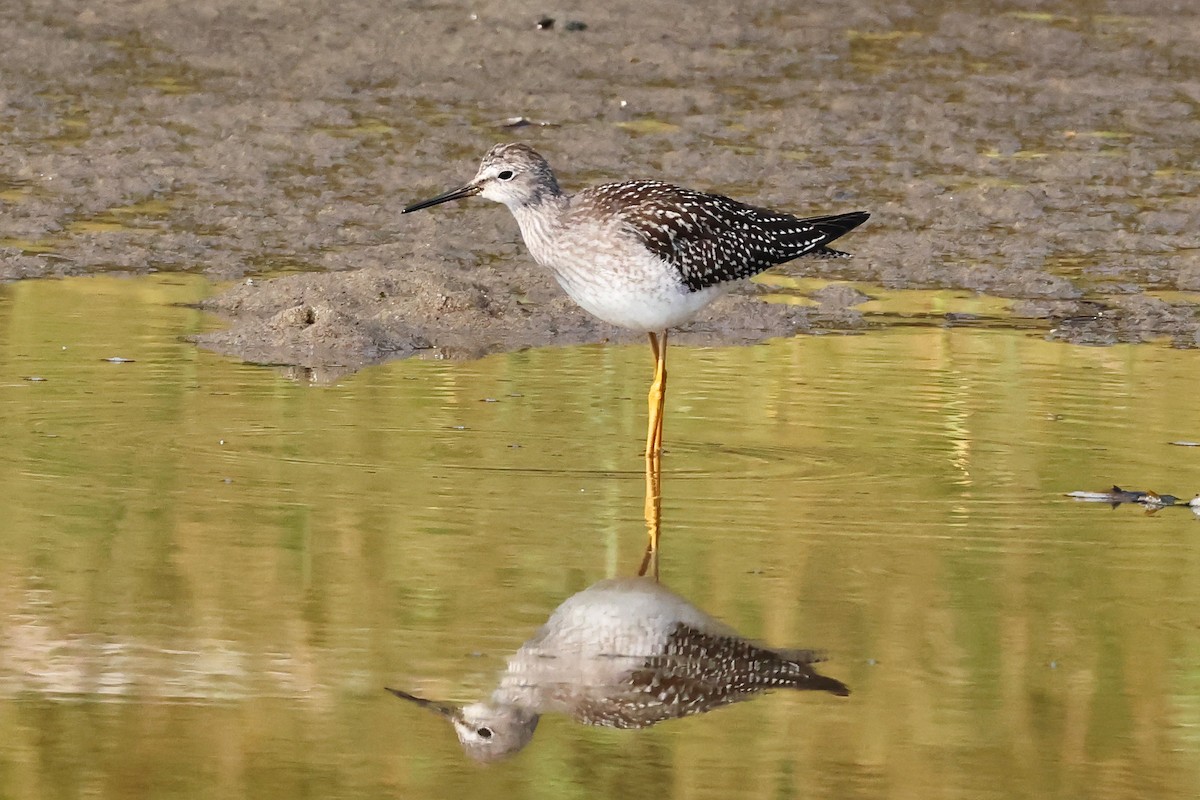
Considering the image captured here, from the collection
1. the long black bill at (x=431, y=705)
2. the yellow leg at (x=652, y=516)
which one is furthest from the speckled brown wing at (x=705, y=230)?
the long black bill at (x=431, y=705)

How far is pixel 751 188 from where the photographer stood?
40.9ft

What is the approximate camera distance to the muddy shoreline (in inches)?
395

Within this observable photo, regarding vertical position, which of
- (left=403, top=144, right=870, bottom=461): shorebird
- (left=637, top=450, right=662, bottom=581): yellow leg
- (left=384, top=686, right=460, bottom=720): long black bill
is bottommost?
(left=384, top=686, right=460, bottom=720): long black bill

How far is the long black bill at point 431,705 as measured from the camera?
4871mm

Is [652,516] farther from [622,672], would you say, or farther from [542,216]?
[542,216]

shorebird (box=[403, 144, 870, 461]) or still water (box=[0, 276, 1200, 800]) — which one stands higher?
shorebird (box=[403, 144, 870, 461])

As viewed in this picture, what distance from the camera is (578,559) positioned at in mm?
6109

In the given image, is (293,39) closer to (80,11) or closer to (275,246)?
(80,11)

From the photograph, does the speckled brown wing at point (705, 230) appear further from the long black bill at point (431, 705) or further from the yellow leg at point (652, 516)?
the long black bill at point (431, 705)

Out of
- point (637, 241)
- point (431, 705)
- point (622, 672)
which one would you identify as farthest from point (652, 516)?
point (431, 705)

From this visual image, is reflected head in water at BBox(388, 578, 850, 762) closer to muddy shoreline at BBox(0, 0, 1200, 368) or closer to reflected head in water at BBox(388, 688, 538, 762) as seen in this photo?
reflected head in water at BBox(388, 688, 538, 762)

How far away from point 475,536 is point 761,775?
1.88m

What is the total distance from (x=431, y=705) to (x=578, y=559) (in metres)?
1.26

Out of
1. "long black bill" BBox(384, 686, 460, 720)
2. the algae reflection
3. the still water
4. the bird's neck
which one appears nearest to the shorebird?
the bird's neck
